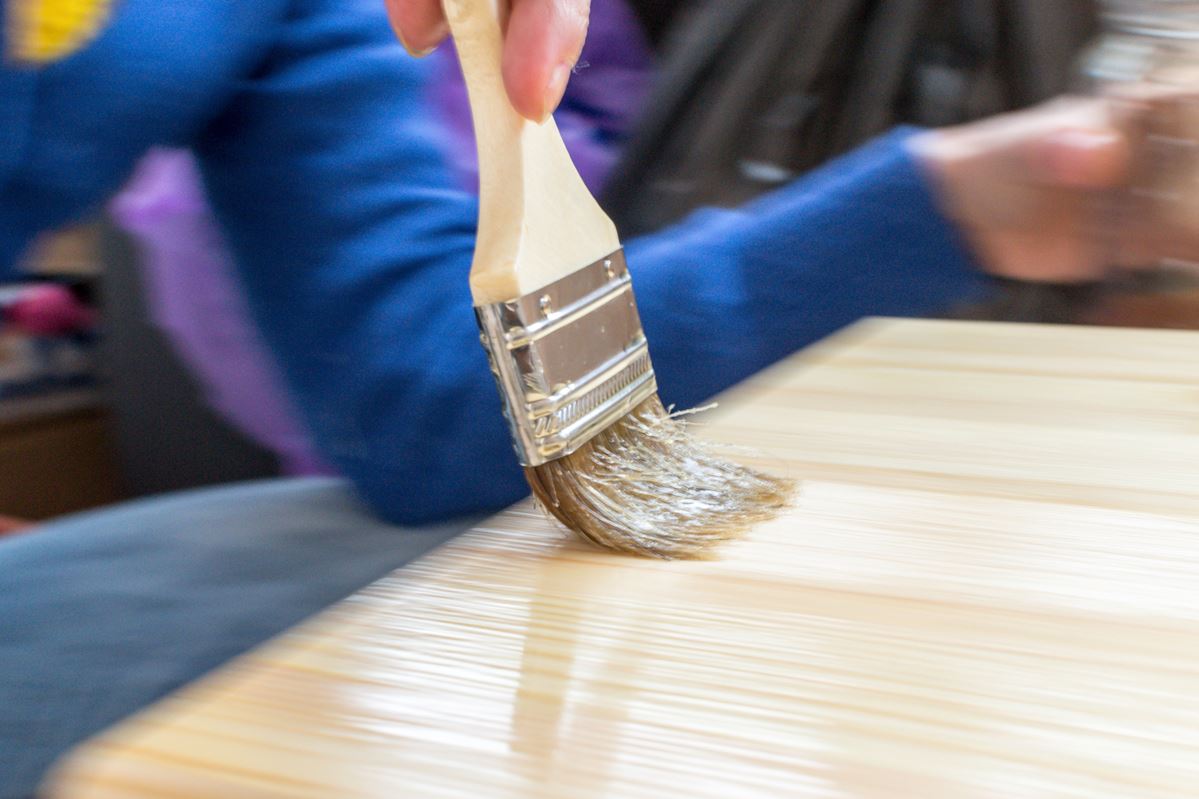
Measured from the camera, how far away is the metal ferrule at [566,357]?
0.35 metres

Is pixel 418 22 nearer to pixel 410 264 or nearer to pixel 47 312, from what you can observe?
pixel 410 264

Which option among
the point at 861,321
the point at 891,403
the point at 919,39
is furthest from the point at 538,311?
the point at 919,39

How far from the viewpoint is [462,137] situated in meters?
1.17

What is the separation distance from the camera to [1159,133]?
52cm

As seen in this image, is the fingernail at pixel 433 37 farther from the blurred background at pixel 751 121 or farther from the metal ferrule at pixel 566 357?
the blurred background at pixel 751 121

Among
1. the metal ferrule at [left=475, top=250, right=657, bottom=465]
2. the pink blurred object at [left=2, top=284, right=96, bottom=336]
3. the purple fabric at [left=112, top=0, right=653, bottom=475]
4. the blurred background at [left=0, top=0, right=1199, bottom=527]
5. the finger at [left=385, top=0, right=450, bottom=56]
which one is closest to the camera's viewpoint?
the metal ferrule at [left=475, top=250, right=657, bottom=465]

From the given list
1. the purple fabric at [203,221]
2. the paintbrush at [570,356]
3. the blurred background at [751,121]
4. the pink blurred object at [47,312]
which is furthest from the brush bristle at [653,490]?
the pink blurred object at [47,312]

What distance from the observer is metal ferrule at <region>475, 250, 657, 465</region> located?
35cm

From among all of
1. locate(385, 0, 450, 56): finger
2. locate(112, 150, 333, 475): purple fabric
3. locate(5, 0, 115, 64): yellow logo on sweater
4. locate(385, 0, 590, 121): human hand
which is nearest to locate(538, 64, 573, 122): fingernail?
locate(385, 0, 590, 121): human hand

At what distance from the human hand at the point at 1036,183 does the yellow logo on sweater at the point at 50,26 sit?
459 millimetres

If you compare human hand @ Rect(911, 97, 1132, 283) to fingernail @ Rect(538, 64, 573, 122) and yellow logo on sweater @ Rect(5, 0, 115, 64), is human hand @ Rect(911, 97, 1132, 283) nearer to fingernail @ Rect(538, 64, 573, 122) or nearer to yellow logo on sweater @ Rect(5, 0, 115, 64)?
fingernail @ Rect(538, 64, 573, 122)

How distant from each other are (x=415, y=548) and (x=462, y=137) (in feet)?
1.91

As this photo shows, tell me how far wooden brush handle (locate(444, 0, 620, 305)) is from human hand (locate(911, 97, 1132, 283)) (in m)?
0.25

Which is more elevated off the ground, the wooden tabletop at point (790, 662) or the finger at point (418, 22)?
the finger at point (418, 22)
